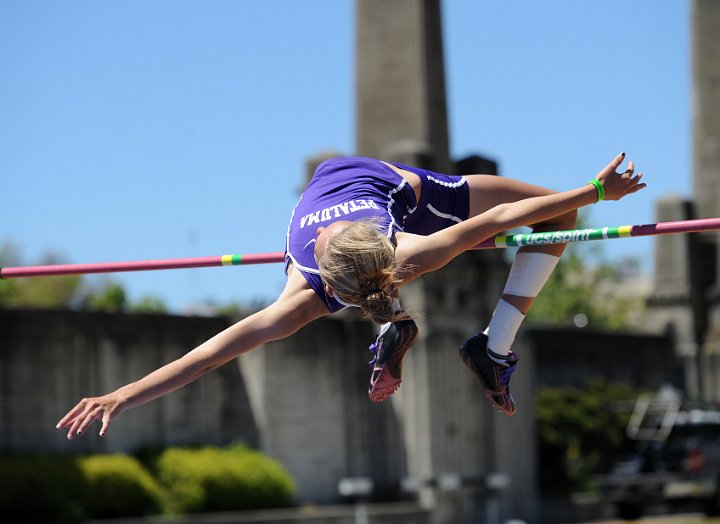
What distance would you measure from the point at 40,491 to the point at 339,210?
12802 millimetres

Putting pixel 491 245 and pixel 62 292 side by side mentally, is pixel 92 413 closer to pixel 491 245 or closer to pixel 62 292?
pixel 491 245

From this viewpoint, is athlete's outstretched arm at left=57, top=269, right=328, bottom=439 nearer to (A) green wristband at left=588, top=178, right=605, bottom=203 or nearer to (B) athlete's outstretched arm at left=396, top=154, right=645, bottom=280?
(B) athlete's outstretched arm at left=396, top=154, right=645, bottom=280

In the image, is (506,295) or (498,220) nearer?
(498,220)

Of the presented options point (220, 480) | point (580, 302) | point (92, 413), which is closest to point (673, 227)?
point (92, 413)

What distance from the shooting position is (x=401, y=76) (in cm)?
2688

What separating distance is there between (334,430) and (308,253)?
16.6 meters

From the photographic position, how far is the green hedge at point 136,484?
1841 centimetres

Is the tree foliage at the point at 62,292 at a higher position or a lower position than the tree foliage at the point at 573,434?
higher

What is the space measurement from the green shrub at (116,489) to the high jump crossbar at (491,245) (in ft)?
32.9

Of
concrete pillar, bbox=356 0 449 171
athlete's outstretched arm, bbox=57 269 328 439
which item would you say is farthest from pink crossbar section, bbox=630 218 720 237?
concrete pillar, bbox=356 0 449 171

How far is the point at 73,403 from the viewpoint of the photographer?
792 inches

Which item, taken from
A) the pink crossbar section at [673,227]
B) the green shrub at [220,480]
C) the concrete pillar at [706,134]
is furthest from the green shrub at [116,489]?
the concrete pillar at [706,134]

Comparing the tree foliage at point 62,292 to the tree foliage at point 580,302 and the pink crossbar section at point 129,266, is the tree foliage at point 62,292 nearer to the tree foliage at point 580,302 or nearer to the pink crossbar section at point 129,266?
the tree foliage at point 580,302

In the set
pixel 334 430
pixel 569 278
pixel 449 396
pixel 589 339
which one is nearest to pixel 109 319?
pixel 334 430
